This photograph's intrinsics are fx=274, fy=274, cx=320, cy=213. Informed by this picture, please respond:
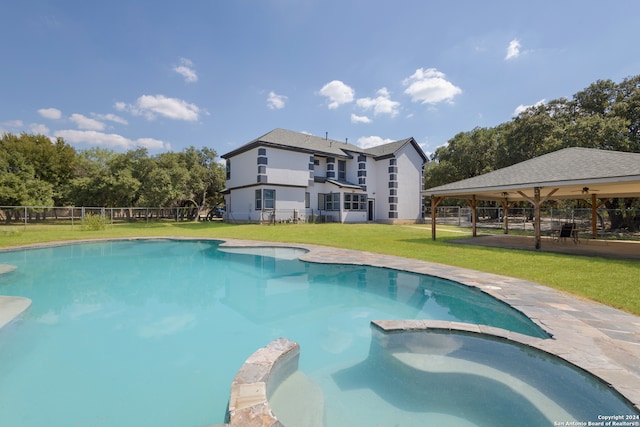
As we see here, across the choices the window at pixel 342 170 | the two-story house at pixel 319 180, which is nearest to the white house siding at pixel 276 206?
the two-story house at pixel 319 180

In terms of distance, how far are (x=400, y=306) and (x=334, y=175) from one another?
66.2ft

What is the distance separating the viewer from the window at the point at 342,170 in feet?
84.5

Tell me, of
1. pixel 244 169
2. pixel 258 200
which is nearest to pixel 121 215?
pixel 244 169

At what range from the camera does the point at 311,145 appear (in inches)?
946

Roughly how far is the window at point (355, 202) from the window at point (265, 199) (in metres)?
6.33

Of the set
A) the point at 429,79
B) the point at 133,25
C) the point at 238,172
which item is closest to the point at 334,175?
the point at 238,172

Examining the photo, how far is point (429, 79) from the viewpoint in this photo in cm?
1627

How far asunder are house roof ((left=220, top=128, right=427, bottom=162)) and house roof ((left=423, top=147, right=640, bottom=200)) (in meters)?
12.1

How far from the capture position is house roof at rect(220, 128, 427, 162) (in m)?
21.3

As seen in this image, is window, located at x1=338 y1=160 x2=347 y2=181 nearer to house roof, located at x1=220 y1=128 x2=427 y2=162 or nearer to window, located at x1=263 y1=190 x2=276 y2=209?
house roof, located at x1=220 y1=128 x2=427 y2=162

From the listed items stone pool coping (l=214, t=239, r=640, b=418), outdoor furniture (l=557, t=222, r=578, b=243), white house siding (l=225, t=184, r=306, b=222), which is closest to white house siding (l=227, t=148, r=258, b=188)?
white house siding (l=225, t=184, r=306, b=222)

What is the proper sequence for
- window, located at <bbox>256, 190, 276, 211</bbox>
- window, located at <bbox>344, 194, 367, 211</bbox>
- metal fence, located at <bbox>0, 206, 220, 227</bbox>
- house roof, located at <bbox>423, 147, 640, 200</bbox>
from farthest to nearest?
metal fence, located at <bbox>0, 206, 220, 227</bbox>, window, located at <bbox>344, 194, 367, 211</bbox>, window, located at <bbox>256, 190, 276, 211</bbox>, house roof, located at <bbox>423, 147, 640, 200</bbox>

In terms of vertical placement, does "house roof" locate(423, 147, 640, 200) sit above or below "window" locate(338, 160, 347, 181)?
below

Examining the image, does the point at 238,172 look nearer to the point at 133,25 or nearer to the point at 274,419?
the point at 133,25
